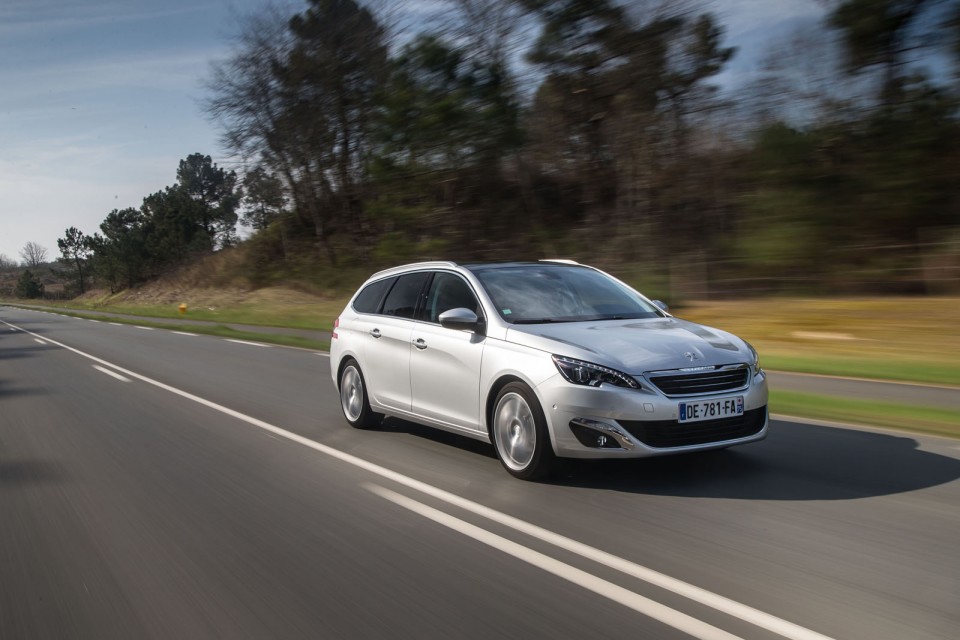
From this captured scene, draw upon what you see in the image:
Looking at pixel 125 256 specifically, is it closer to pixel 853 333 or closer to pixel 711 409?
pixel 853 333

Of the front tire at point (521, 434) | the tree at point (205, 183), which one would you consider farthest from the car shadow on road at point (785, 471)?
the tree at point (205, 183)

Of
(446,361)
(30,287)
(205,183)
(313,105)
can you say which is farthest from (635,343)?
(30,287)

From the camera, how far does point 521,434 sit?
6.14 metres

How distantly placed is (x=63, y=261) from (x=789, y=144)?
113212mm

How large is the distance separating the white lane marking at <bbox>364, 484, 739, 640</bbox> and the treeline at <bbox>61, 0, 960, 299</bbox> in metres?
17.0

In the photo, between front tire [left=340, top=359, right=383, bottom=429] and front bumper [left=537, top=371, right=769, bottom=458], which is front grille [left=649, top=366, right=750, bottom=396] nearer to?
front bumper [left=537, top=371, right=769, bottom=458]

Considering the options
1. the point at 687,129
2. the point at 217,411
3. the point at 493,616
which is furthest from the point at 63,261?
the point at 493,616

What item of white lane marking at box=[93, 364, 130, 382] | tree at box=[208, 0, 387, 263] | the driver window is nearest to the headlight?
the driver window

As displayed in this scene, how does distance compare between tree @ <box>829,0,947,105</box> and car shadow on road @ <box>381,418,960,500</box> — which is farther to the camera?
tree @ <box>829,0,947,105</box>

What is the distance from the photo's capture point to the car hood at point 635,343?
5684 mm

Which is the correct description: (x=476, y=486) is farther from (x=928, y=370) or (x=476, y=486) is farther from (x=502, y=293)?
(x=928, y=370)

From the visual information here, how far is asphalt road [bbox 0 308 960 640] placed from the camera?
3719mm

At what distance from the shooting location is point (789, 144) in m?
21.7

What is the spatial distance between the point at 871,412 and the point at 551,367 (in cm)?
446
